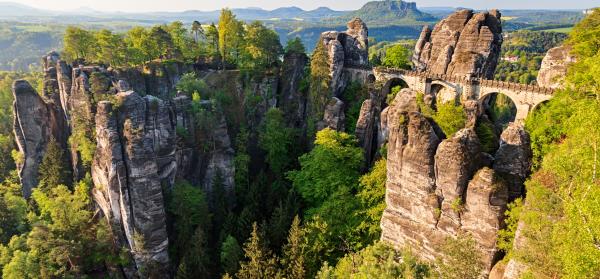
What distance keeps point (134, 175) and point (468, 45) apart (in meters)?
42.5

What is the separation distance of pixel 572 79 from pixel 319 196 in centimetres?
2445

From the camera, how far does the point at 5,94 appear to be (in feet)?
236

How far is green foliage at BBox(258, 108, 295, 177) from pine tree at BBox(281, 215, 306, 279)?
1629 centimetres

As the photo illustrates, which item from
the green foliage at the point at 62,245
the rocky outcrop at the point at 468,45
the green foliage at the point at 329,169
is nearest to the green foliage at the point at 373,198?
the green foliage at the point at 329,169

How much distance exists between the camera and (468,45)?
4972cm

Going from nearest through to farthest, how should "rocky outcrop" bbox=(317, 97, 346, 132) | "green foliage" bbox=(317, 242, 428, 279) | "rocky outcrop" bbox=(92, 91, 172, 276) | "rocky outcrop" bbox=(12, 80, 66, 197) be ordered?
"green foliage" bbox=(317, 242, 428, 279) < "rocky outcrop" bbox=(92, 91, 172, 276) < "rocky outcrop" bbox=(317, 97, 346, 132) < "rocky outcrop" bbox=(12, 80, 66, 197)

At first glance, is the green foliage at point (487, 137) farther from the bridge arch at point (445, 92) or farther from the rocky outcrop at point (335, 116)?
the rocky outcrop at point (335, 116)

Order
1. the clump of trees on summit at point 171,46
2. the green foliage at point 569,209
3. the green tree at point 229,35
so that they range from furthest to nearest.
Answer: the green tree at point 229,35
the clump of trees on summit at point 171,46
the green foliage at point 569,209

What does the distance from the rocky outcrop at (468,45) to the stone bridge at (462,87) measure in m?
1.66

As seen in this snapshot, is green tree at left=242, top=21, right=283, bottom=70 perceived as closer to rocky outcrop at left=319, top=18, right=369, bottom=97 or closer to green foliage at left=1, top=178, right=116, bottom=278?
rocky outcrop at left=319, top=18, right=369, bottom=97

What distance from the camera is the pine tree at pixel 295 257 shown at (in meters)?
31.9

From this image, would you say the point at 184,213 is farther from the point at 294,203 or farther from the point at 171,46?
the point at 171,46

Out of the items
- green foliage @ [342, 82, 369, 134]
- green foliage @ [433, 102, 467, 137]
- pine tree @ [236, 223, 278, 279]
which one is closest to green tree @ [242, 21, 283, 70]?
green foliage @ [342, 82, 369, 134]

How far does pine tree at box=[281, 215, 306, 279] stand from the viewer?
1256 inches
